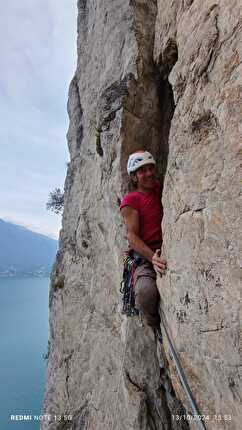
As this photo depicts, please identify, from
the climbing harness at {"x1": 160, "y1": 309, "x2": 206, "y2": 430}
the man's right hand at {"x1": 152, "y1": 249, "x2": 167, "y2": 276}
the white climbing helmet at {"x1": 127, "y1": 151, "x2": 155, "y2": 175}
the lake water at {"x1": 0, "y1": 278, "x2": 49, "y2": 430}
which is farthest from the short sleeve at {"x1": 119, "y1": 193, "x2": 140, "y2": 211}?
the lake water at {"x1": 0, "y1": 278, "x2": 49, "y2": 430}

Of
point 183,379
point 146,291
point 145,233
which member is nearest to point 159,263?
point 146,291

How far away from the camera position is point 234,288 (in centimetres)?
256

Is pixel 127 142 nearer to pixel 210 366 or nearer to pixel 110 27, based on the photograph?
pixel 110 27

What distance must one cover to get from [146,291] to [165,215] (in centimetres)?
109

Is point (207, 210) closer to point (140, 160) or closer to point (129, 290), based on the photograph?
point (140, 160)

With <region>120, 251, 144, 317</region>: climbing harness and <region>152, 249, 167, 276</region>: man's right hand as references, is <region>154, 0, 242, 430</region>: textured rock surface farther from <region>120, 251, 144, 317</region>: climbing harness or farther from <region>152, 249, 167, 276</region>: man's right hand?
<region>120, 251, 144, 317</region>: climbing harness

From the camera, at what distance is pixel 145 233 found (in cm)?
446

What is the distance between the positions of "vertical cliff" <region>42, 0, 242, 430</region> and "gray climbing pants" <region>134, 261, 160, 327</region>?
19 cm

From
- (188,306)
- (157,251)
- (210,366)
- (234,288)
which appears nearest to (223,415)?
(210,366)

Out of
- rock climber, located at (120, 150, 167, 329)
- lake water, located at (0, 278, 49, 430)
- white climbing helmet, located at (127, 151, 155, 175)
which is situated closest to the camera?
rock climber, located at (120, 150, 167, 329)

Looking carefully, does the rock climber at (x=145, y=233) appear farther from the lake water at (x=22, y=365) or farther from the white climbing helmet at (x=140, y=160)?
the lake water at (x=22, y=365)

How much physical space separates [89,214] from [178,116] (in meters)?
5.02

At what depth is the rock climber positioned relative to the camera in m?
4.16

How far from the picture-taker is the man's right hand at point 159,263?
3892 millimetres
